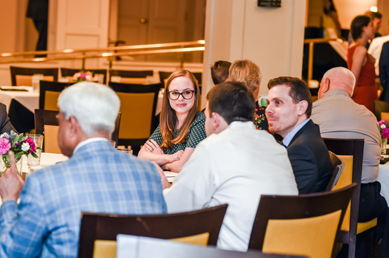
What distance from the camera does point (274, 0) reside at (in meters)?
4.25

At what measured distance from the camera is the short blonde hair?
3016 millimetres

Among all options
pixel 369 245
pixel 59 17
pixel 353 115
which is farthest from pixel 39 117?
pixel 59 17

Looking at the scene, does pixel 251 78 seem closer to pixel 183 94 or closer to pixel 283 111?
pixel 183 94

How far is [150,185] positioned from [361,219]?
1669 mm

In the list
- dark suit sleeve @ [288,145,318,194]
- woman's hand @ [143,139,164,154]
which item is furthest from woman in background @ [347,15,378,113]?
dark suit sleeve @ [288,145,318,194]

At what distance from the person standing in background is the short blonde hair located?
20.9 ft

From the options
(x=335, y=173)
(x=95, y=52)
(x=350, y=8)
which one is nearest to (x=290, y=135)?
(x=335, y=173)

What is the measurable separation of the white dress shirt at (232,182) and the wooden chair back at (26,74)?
208 inches

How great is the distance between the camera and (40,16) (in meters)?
8.52

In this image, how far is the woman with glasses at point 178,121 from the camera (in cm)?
269

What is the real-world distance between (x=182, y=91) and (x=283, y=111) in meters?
0.71

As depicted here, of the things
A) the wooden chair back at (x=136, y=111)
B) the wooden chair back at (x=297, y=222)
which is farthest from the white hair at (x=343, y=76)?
the wooden chair back at (x=136, y=111)

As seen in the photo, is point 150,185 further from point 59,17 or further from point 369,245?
point 59,17

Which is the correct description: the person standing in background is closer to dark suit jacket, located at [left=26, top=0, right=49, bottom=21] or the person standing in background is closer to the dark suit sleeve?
dark suit jacket, located at [left=26, top=0, right=49, bottom=21]
